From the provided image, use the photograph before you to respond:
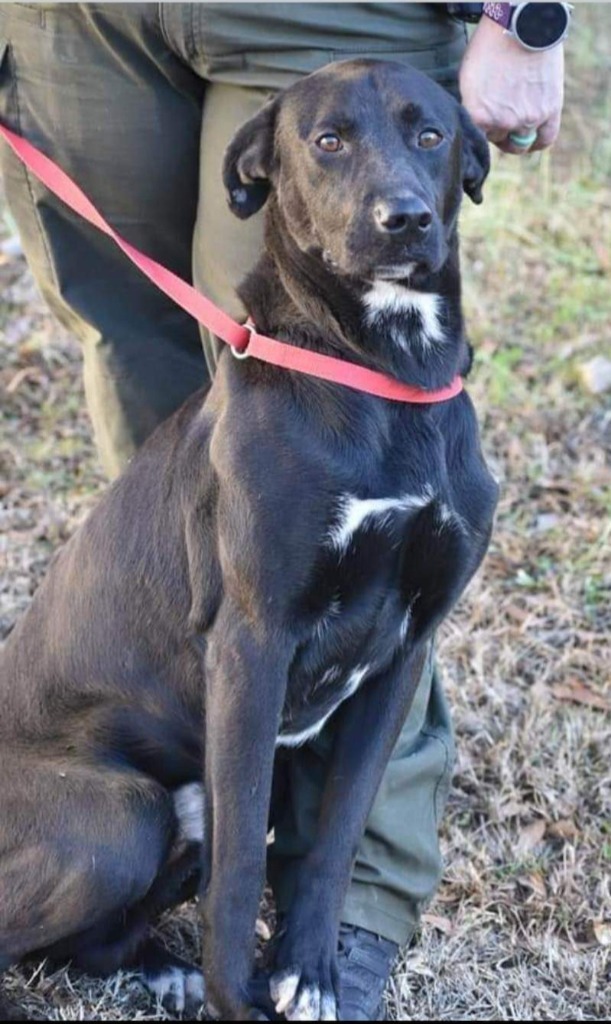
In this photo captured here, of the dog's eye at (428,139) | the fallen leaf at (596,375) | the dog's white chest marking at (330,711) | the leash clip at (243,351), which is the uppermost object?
the dog's eye at (428,139)

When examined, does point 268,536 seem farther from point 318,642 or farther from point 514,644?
point 514,644

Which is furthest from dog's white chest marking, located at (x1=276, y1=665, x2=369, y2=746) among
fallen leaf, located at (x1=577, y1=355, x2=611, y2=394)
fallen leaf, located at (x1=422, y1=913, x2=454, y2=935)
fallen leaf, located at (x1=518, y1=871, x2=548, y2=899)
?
fallen leaf, located at (x1=577, y1=355, x2=611, y2=394)

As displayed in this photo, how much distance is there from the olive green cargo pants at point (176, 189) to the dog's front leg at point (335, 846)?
230 millimetres

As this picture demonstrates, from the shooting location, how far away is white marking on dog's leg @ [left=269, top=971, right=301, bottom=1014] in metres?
2.67

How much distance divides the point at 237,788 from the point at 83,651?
1.50ft

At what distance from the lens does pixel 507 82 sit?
275cm

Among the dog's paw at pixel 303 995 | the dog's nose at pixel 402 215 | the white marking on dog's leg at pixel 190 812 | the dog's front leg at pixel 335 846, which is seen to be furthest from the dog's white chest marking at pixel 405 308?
the dog's paw at pixel 303 995

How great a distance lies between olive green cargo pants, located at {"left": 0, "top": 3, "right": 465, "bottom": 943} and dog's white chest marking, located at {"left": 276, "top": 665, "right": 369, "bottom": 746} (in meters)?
0.15

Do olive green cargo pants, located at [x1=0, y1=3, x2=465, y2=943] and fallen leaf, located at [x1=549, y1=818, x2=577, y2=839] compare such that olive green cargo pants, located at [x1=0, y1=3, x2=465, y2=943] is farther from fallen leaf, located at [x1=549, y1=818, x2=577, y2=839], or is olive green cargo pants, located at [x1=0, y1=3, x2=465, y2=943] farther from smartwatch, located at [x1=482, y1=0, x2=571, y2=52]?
fallen leaf, located at [x1=549, y1=818, x2=577, y2=839]

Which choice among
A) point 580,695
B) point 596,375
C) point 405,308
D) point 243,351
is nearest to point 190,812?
point 243,351

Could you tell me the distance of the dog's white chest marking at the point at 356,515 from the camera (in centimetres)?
247

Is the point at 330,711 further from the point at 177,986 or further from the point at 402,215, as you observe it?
the point at 402,215

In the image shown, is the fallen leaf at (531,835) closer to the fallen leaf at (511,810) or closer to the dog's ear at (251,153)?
the fallen leaf at (511,810)

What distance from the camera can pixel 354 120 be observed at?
2.52 m
